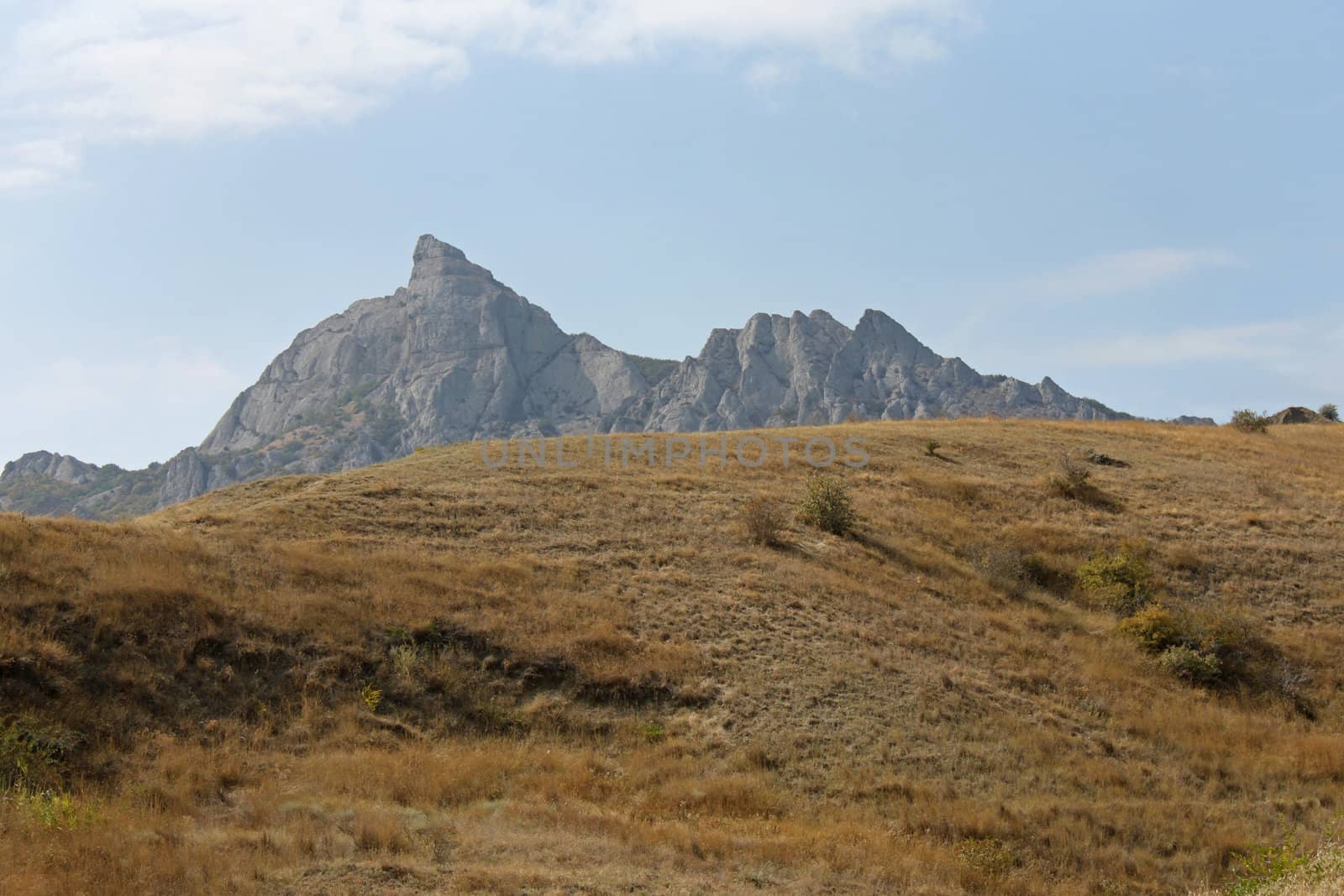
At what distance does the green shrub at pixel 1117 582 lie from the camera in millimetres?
21844

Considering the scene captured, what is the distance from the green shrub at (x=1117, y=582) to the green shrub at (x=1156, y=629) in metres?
1.17

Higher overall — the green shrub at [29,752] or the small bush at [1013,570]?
the small bush at [1013,570]

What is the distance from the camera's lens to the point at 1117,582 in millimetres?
22500

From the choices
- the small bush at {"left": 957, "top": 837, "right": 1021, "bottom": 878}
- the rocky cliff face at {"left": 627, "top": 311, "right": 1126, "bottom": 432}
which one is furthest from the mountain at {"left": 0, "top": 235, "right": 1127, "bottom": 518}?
the small bush at {"left": 957, "top": 837, "right": 1021, "bottom": 878}

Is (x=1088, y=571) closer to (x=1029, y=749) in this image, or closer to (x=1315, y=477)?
(x=1029, y=749)

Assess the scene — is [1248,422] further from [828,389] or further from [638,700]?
[828,389]

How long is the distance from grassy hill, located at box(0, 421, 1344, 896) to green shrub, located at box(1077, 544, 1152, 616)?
0.10 metres

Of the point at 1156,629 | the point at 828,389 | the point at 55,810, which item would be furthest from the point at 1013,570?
the point at 828,389

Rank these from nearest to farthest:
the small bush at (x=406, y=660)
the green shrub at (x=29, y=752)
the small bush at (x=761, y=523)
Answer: the green shrub at (x=29, y=752) → the small bush at (x=406, y=660) → the small bush at (x=761, y=523)

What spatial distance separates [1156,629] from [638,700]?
483 inches

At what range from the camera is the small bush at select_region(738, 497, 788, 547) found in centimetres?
2383

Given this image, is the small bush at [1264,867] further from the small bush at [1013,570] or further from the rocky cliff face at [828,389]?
the rocky cliff face at [828,389]

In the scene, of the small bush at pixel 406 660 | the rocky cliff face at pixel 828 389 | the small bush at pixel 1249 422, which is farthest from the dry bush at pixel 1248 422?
the rocky cliff face at pixel 828 389

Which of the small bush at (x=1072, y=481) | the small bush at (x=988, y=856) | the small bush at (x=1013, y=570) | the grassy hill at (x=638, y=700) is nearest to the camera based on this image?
the grassy hill at (x=638, y=700)
